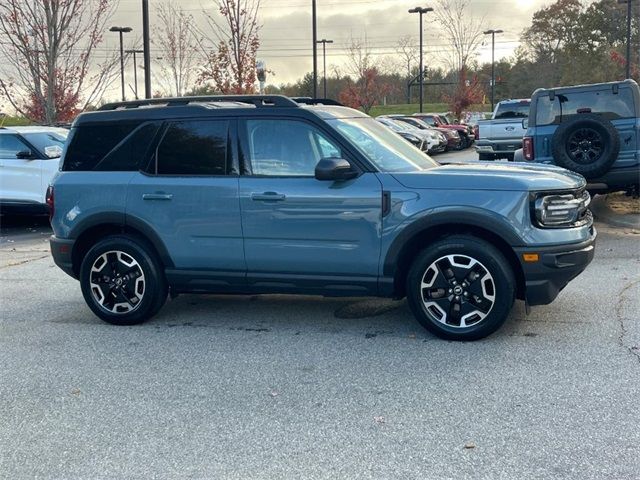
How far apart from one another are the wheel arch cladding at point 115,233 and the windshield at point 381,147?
178 centimetres

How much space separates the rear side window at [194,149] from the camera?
19.4ft

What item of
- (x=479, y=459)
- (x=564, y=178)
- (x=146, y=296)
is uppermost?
(x=564, y=178)

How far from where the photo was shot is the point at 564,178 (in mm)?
5512

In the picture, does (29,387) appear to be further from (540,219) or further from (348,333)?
(540,219)

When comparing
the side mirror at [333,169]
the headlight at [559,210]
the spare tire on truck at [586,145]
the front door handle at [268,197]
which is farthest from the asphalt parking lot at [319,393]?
the spare tire on truck at [586,145]

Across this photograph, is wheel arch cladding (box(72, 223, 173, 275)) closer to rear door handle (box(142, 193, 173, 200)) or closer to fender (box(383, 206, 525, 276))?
rear door handle (box(142, 193, 173, 200))

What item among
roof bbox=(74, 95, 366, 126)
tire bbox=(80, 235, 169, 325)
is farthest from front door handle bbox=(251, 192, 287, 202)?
tire bbox=(80, 235, 169, 325)

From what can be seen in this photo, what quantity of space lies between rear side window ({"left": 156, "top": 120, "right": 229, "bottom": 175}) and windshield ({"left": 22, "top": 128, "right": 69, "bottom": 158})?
7.40 meters

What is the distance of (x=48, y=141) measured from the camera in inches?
512

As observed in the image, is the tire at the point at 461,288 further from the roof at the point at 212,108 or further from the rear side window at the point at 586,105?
the rear side window at the point at 586,105

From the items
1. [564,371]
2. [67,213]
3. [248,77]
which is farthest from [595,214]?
[248,77]

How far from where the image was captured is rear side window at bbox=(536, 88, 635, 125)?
10.4 meters

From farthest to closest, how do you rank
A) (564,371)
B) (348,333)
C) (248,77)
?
(248,77), (348,333), (564,371)

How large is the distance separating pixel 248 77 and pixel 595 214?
12667 mm
